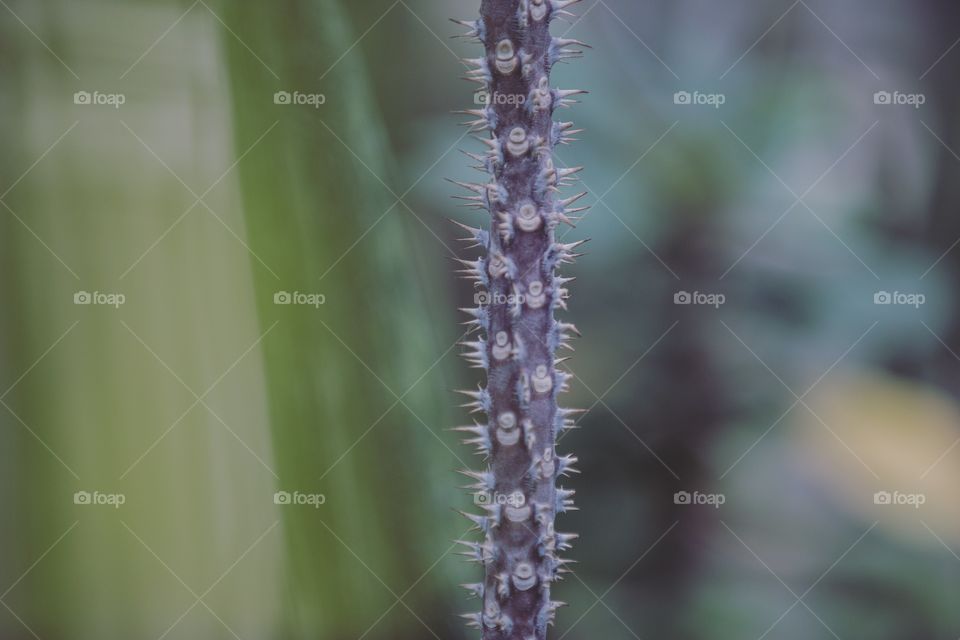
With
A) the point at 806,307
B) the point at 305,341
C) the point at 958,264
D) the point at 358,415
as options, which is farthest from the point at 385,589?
the point at 958,264

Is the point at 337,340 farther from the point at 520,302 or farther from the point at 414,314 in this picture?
the point at 520,302

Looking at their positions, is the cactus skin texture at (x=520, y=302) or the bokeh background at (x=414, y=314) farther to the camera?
the bokeh background at (x=414, y=314)

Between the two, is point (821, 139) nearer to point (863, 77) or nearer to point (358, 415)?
point (863, 77)

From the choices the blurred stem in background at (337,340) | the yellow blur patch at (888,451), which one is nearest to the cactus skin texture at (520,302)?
the blurred stem in background at (337,340)

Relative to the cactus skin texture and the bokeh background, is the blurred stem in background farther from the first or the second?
the cactus skin texture

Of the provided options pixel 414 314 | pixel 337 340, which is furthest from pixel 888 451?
pixel 337 340

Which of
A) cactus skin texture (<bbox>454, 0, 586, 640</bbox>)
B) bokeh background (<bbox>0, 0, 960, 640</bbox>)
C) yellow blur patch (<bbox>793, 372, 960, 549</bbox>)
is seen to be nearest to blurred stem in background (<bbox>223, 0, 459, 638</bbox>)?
bokeh background (<bbox>0, 0, 960, 640</bbox>)

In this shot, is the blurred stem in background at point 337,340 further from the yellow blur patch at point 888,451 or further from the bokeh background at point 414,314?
the yellow blur patch at point 888,451
